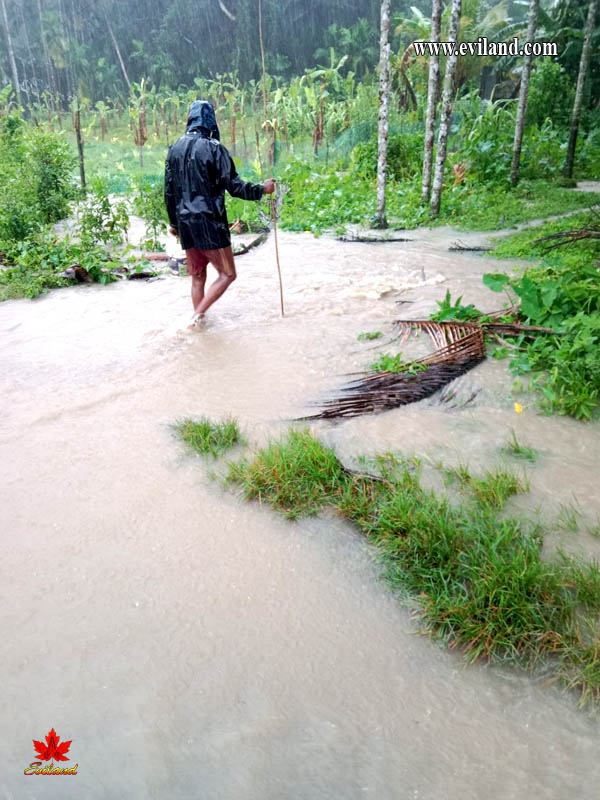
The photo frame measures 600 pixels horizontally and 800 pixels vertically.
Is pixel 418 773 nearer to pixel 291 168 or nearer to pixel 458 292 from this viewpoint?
pixel 458 292

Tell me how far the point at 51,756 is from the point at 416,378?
3.15 metres

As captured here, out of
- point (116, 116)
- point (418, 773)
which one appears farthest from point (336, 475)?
point (116, 116)

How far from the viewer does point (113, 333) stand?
5934 mm

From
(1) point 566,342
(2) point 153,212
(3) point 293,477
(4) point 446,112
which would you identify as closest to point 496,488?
(3) point 293,477

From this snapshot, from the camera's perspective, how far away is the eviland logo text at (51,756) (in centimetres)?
187

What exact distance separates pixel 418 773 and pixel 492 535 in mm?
1086

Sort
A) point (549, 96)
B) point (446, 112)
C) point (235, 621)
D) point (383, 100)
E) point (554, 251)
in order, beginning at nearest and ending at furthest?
point (235, 621)
point (554, 251)
point (383, 100)
point (446, 112)
point (549, 96)

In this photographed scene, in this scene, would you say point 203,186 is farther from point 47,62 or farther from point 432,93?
point 47,62

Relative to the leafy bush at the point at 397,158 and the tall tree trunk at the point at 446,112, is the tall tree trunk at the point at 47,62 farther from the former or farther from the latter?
the tall tree trunk at the point at 446,112

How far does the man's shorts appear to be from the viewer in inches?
217

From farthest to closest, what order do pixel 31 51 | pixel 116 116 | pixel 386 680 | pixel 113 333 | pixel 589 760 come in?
pixel 31 51, pixel 116 116, pixel 113 333, pixel 386 680, pixel 589 760

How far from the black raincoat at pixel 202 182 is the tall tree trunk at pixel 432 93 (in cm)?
715

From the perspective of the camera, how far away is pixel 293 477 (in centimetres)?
317

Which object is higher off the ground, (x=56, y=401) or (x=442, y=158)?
(x=442, y=158)
